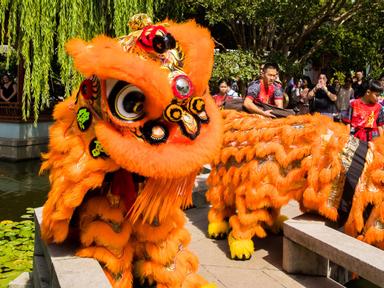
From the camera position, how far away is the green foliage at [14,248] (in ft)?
12.5

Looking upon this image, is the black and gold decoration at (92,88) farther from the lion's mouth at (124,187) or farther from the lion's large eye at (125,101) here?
the lion's mouth at (124,187)

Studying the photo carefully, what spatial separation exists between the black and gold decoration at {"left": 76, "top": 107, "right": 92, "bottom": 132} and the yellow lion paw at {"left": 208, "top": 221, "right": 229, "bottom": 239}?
191 centimetres

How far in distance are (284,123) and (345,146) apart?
1.70 feet

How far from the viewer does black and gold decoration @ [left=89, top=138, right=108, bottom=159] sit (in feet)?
7.38

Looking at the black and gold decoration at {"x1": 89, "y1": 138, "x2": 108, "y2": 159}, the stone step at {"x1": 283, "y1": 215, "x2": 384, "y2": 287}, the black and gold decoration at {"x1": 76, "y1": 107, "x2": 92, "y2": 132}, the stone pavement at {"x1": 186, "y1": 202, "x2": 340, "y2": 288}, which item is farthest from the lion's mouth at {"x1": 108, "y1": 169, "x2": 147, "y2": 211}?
the stone step at {"x1": 283, "y1": 215, "x2": 384, "y2": 287}

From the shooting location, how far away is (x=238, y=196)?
11.4 ft

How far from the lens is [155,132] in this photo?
2148 mm

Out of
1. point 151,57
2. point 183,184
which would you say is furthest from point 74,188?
point 151,57

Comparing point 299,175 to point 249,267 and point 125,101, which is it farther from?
point 125,101

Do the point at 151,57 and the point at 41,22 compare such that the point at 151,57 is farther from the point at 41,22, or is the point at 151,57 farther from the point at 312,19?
the point at 312,19

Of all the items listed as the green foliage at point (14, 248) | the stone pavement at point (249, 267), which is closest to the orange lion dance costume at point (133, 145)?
the stone pavement at point (249, 267)

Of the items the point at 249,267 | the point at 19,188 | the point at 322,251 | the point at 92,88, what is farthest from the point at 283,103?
the point at 19,188

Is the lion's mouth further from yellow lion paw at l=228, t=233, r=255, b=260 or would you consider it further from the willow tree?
the willow tree

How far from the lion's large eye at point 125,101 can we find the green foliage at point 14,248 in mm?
2149
